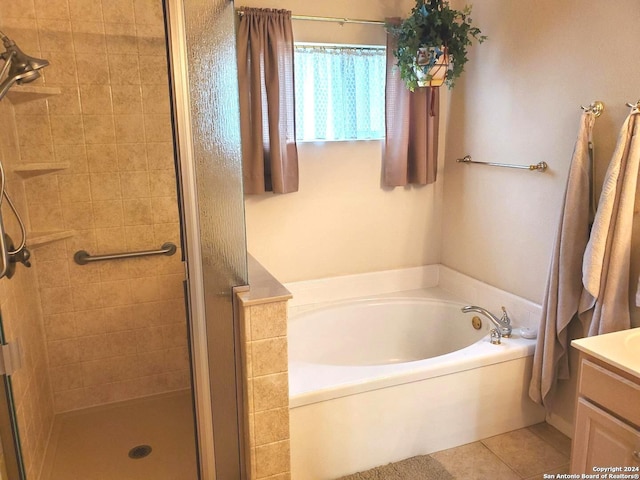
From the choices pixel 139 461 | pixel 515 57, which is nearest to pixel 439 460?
pixel 139 461

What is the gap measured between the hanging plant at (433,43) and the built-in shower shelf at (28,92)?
1738 mm

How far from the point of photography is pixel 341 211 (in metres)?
3.00

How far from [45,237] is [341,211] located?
1.59 metres

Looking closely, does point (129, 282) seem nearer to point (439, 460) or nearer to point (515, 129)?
point (439, 460)

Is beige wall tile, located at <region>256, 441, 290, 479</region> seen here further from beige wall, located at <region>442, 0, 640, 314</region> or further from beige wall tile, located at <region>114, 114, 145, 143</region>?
beige wall tile, located at <region>114, 114, 145, 143</region>

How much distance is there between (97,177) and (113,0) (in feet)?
2.88

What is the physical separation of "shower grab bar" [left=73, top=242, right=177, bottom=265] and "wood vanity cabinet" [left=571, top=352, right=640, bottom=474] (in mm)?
2050

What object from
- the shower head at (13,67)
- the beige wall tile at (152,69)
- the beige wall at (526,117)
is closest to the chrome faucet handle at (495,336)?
the beige wall at (526,117)

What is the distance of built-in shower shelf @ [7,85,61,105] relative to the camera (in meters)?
2.13

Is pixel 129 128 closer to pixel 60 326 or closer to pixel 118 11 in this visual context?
pixel 118 11

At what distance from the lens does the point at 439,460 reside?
2.22m

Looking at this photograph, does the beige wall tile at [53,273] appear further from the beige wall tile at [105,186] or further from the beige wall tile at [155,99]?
the beige wall tile at [155,99]

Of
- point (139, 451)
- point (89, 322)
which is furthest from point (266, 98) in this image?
point (139, 451)

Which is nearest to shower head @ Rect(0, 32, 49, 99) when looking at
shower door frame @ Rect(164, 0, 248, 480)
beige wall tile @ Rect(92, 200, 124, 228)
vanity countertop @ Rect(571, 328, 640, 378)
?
shower door frame @ Rect(164, 0, 248, 480)
